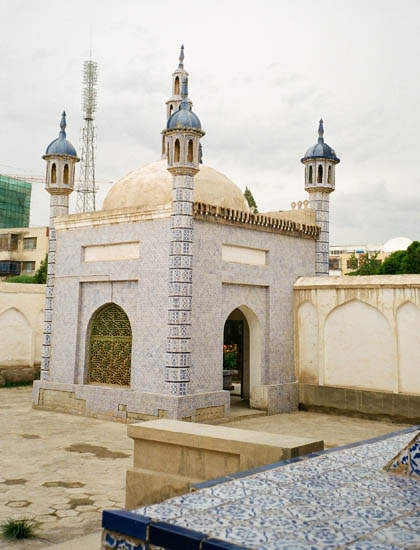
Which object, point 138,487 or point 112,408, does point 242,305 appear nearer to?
point 112,408

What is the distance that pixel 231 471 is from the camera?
5176 mm

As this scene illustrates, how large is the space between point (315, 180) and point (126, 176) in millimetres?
4920

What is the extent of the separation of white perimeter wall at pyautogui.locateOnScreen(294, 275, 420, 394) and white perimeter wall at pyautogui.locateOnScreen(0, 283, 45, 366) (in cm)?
859

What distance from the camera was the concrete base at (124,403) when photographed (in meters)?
10.8

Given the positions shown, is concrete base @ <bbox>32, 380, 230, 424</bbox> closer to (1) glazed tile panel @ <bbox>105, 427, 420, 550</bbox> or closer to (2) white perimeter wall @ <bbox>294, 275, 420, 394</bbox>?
(2) white perimeter wall @ <bbox>294, 275, 420, 394</bbox>

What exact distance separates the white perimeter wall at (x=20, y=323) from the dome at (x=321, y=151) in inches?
368

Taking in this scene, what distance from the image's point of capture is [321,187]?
14.5 meters

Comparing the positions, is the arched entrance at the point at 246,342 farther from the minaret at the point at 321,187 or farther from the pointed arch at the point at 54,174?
the pointed arch at the point at 54,174

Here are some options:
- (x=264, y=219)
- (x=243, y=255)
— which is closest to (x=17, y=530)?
(x=243, y=255)

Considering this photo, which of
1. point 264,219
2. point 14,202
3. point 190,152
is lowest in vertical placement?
point 264,219

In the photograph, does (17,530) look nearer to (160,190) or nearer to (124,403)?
(124,403)

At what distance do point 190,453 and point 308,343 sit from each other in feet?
27.6

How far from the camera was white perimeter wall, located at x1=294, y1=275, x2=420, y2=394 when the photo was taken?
11898 mm

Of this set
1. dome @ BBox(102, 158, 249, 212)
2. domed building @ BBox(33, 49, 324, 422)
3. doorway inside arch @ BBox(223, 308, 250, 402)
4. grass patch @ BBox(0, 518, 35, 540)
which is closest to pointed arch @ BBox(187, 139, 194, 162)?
domed building @ BBox(33, 49, 324, 422)
